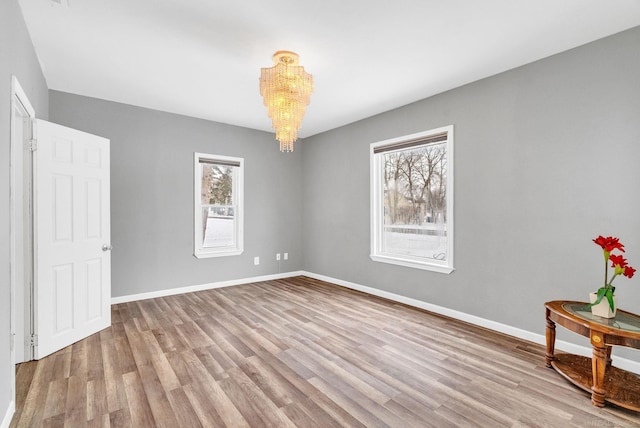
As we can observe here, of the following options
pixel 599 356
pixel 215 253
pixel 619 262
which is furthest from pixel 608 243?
pixel 215 253

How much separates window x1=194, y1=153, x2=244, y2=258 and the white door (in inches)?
60.8

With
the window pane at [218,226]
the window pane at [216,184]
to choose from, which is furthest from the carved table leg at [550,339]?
the window pane at [216,184]

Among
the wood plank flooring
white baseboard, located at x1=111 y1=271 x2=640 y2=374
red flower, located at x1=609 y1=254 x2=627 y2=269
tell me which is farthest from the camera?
white baseboard, located at x1=111 y1=271 x2=640 y2=374

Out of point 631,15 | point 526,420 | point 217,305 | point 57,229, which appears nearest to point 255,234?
point 217,305

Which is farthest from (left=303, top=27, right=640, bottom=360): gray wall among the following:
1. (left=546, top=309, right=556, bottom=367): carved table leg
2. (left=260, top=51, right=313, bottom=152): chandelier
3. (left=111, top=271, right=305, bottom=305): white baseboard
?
(left=111, top=271, right=305, bottom=305): white baseboard

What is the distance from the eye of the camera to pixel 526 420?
5.98ft

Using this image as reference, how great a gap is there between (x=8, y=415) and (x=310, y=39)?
11.0ft

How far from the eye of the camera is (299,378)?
230 centimetres

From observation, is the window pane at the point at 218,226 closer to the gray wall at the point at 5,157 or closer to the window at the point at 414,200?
the window at the point at 414,200

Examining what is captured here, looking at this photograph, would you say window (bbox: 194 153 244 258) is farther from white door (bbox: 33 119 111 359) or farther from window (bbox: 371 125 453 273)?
window (bbox: 371 125 453 273)

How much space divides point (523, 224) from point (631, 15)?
179cm

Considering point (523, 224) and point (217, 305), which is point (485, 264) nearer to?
point (523, 224)

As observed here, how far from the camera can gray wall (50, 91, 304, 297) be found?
4090 mm

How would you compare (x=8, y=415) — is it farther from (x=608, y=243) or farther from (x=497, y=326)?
(x=608, y=243)
